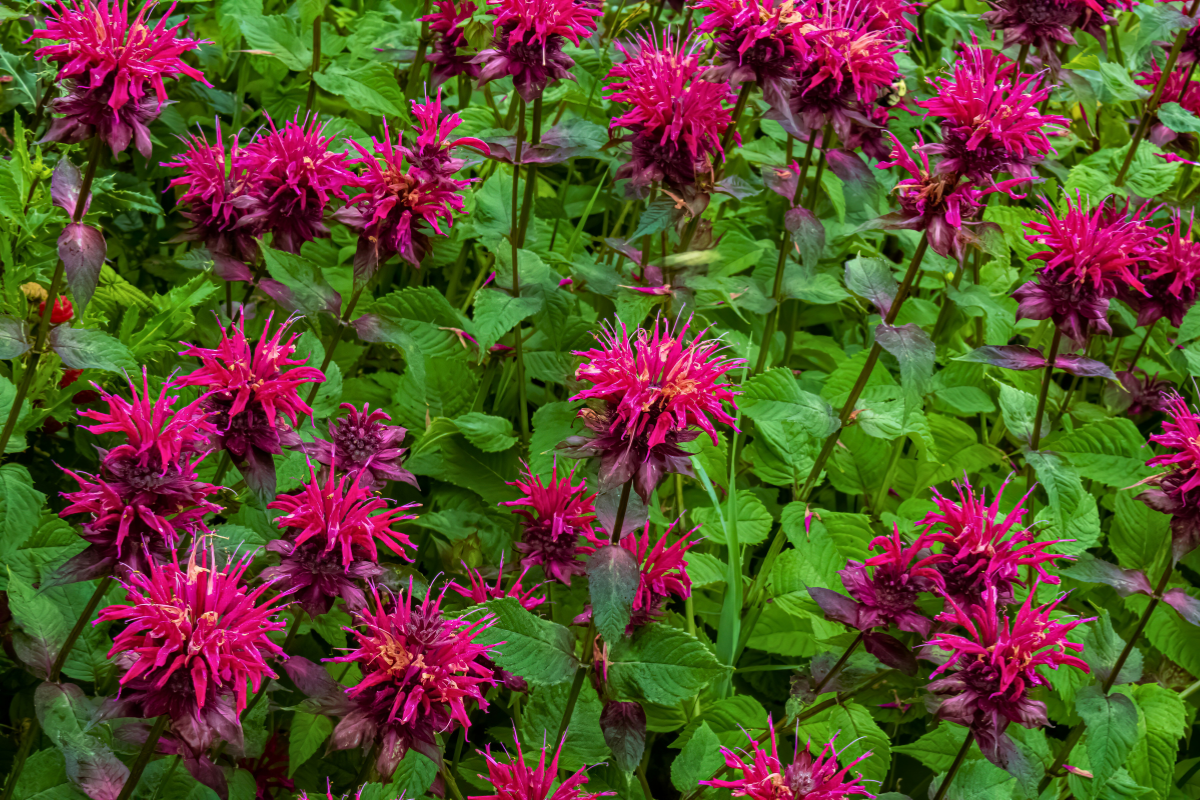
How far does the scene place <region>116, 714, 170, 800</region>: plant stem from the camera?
104cm

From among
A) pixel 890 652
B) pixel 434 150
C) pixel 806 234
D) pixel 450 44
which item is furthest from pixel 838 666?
pixel 450 44

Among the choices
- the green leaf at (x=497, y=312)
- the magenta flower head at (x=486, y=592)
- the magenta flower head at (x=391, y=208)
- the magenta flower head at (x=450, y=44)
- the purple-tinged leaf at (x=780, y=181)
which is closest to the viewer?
the magenta flower head at (x=486, y=592)

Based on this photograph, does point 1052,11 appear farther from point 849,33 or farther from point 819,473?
point 819,473

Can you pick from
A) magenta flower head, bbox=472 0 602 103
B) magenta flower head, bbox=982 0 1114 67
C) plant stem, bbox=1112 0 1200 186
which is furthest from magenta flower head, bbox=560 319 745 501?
plant stem, bbox=1112 0 1200 186

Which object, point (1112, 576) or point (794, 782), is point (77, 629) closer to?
point (794, 782)

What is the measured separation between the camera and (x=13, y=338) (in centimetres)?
126

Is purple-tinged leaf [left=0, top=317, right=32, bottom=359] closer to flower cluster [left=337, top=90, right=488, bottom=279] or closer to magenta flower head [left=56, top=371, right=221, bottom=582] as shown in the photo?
magenta flower head [left=56, top=371, right=221, bottom=582]

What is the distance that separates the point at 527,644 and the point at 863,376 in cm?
73

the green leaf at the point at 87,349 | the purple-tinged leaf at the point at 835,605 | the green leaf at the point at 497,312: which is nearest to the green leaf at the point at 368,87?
the green leaf at the point at 497,312

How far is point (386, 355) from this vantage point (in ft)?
6.61

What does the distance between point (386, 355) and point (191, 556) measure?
100 centimetres

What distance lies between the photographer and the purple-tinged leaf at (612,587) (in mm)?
1144

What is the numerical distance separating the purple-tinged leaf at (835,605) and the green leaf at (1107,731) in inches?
14.6

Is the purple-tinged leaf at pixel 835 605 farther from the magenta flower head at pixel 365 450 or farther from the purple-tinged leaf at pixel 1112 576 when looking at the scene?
the magenta flower head at pixel 365 450
